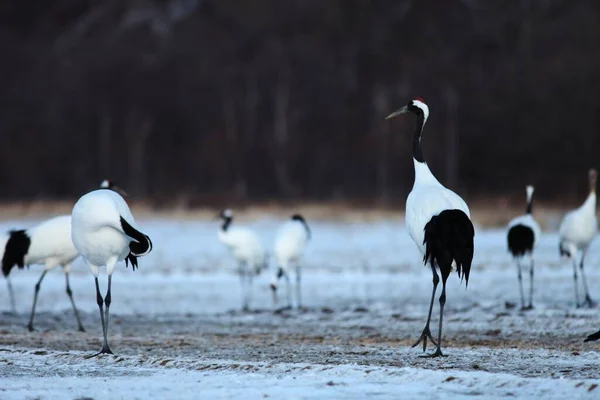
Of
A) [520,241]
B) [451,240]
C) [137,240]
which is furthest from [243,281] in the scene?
[451,240]

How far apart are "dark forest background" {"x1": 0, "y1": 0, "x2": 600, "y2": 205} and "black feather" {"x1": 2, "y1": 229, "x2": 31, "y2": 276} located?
77.3ft

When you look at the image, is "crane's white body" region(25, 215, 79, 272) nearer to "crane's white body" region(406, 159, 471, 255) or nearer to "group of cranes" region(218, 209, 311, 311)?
"group of cranes" region(218, 209, 311, 311)

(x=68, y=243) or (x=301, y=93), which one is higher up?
(x=301, y=93)

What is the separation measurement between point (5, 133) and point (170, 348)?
135 ft

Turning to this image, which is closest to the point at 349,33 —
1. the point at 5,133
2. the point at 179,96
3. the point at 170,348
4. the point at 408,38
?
the point at 408,38

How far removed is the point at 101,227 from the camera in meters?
11.1

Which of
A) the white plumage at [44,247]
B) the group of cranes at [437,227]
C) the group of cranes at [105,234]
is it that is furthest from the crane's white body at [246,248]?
the group of cranes at [437,227]

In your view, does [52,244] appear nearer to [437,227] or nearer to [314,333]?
[314,333]

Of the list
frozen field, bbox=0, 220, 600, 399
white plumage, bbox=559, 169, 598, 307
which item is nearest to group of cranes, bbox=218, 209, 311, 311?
frozen field, bbox=0, 220, 600, 399

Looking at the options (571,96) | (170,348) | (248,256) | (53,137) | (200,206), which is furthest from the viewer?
(53,137)

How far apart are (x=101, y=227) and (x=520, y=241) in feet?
28.4

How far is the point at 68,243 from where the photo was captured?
14758 mm

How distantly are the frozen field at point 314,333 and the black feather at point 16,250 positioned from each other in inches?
34.9

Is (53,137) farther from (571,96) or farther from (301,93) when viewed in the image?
(571,96)
